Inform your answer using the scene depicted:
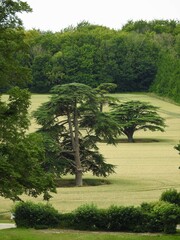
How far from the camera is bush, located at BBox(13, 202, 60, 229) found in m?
21.3

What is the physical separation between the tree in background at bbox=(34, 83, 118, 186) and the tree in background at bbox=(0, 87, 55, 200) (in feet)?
58.7

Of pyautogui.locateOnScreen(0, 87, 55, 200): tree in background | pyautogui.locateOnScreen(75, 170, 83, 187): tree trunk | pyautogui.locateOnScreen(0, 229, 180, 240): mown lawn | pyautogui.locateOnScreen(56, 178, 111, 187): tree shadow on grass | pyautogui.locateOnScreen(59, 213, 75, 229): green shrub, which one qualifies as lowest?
pyautogui.locateOnScreen(0, 229, 180, 240): mown lawn

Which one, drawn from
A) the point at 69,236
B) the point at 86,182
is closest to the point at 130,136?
the point at 86,182

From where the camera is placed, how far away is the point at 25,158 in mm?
18109

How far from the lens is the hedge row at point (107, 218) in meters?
20.4

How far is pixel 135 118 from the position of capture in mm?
70500

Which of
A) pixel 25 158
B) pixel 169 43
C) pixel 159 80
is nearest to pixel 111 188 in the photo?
pixel 25 158

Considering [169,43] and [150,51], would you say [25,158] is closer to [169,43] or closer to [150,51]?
[150,51]

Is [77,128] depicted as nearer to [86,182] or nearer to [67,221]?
[86,182]

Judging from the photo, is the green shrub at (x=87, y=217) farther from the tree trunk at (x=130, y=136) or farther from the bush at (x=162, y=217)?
the tree trunk at (x=130, y=136)

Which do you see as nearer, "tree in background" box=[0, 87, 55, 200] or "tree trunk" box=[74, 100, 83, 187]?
"tree in background" box=[0, 87, 55, 200]

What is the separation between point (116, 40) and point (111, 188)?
90577 mm

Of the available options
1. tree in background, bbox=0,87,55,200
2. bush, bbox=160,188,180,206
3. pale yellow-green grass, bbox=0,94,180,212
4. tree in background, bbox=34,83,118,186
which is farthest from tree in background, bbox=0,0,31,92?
tree in background, bbox=34,83,118,186

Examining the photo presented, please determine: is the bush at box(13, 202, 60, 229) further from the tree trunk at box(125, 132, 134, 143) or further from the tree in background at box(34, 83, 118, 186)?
the tree trunk at box(125, 132, 134, 143)
